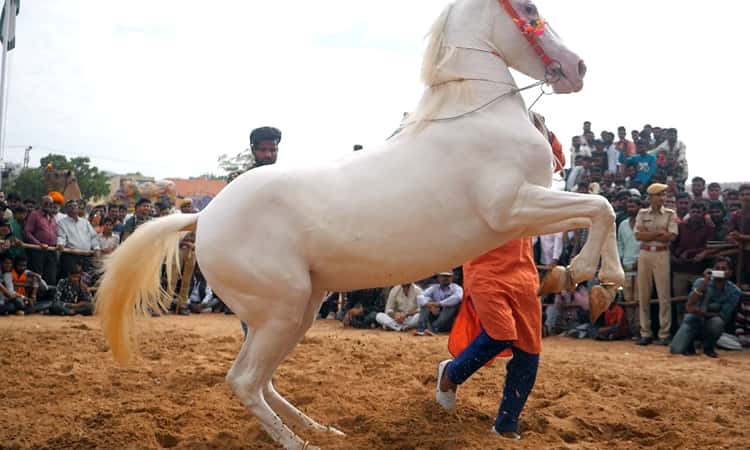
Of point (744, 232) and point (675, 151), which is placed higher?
point (675, 151)

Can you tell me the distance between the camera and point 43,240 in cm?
1117

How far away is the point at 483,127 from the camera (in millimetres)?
3533

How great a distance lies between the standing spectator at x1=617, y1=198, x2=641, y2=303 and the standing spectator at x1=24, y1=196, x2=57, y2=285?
28.8ft

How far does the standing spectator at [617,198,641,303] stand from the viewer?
30.2 feet

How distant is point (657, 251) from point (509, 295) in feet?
17.9

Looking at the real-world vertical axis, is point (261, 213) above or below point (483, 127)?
below

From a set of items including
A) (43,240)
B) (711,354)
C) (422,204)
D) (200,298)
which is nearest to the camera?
(422,204)

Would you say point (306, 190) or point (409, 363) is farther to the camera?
point (409, 363)

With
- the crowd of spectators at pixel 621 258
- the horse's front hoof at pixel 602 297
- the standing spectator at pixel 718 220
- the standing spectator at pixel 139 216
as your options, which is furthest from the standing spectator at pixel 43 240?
the standing spectator at pixel 718 220

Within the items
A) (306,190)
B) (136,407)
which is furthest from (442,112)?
(136,407)

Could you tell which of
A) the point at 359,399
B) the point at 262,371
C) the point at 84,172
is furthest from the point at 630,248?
the point at 84,172

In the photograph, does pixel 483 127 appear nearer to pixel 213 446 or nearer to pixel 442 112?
pixel 442 112

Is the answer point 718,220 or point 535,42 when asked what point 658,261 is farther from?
point 535,42

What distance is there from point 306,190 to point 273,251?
36 centimetres
